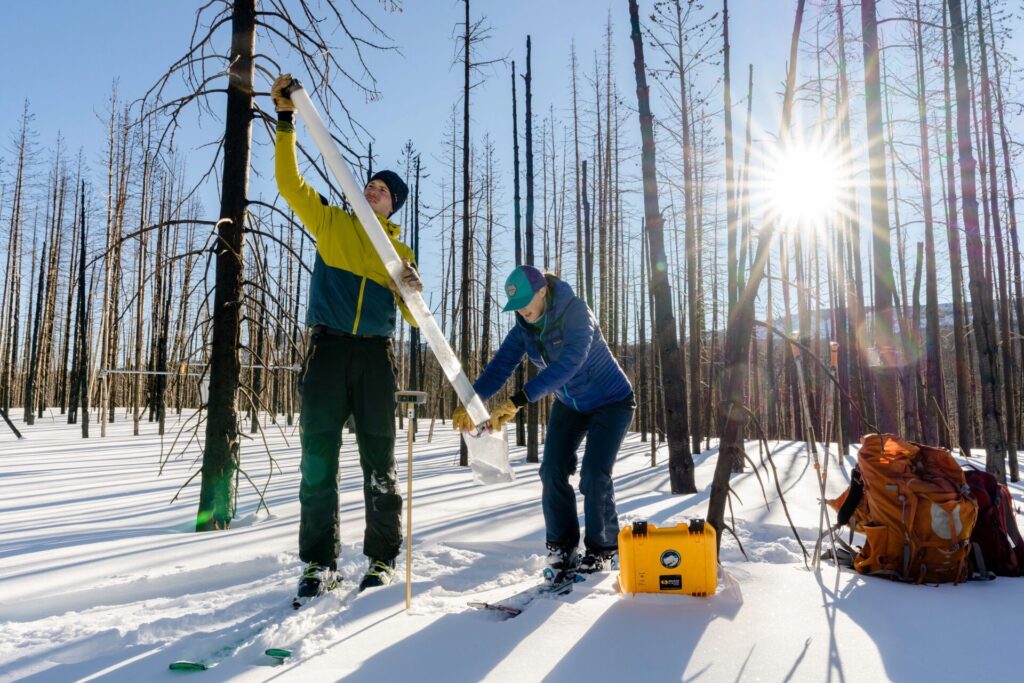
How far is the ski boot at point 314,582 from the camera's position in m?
2.58

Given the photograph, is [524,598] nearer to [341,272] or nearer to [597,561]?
[597,561]

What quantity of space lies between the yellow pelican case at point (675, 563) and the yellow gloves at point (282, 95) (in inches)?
99.9

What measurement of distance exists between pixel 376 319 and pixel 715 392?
1424 cm

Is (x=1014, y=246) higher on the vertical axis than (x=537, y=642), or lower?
higher

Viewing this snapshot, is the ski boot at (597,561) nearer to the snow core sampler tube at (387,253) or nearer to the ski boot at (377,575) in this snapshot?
the snow core sampler tube at (387,253)

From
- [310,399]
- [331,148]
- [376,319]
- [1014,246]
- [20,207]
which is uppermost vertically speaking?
[20,207]

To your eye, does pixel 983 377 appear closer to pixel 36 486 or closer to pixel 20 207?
pixel 36 486

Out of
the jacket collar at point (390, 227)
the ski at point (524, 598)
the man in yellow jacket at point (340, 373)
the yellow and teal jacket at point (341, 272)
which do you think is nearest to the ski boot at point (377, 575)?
the man in yellow jacket at point (340, 373)

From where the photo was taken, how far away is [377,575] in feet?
9.25

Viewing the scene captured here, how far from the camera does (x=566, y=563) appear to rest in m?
3.13

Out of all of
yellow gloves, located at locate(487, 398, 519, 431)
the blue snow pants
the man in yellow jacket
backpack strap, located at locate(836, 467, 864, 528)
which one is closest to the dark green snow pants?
the man in yellow jacket

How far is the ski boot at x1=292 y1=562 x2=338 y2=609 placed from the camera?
2576mm

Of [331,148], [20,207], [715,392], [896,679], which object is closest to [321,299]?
[331,148]

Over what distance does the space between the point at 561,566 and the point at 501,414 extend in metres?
→ 0.96
